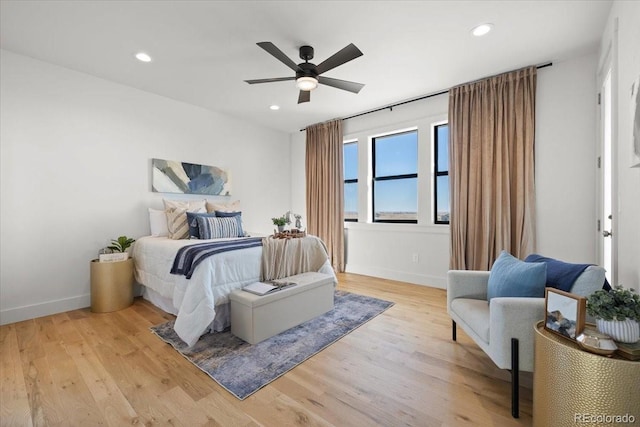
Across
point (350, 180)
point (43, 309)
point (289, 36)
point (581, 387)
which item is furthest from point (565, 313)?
point (43, 309)

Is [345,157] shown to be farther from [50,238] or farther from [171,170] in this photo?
[50,238]

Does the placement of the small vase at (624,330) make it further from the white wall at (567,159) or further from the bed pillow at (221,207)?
the bed pillow at (221,207)

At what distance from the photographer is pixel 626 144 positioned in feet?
5.43

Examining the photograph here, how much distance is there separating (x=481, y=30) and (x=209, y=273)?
303 cm

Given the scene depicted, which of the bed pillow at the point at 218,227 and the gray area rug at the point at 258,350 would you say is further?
the bed pillow at the point at 218,227

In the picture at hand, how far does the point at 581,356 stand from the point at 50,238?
4.23 m

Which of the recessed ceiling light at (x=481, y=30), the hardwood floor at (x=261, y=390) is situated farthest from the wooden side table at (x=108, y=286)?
the recessed ceiling light at (x=481, y=30)

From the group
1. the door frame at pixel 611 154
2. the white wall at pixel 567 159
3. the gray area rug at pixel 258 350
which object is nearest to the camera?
the gray area rug at pixel 258 350

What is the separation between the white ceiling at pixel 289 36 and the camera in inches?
80.9

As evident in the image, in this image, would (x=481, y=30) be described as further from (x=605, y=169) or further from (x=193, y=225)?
(x=193, y=225)

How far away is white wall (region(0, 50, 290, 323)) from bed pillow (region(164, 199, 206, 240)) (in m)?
0.34

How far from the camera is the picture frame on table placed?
1122 mm

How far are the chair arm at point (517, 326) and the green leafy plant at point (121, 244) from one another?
358 cm

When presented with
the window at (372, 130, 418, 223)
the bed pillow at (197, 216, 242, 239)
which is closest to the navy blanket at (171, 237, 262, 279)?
the bed pillow at (197, 216, 242, 239)
